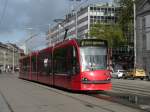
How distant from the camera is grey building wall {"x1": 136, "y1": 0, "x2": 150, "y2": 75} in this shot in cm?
7331

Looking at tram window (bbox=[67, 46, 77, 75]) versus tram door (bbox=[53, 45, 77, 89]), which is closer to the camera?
tram window (bbox=[67, 46, 77, 75])

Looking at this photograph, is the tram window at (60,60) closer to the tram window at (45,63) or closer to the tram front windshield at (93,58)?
the tram window at (45,63)

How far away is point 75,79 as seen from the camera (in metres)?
25.4

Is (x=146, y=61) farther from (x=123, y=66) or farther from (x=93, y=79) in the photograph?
(x=93, y=79)

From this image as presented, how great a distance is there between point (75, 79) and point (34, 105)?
23.2 feet

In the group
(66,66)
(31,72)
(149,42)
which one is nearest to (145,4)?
(149,42)

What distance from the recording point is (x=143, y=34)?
7481 centimetres

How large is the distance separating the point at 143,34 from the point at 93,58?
5085cm

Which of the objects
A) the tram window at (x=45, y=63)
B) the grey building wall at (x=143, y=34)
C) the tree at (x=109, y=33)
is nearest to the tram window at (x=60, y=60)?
the tram window at (x=45, y=63)

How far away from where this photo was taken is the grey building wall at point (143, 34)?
7331 centimetres

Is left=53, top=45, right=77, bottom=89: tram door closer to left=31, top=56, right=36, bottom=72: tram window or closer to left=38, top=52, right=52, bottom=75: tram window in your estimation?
left=38, top=52, right=52, bottom=75: tram window

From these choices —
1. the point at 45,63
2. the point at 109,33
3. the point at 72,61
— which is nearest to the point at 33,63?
the point at 45,63

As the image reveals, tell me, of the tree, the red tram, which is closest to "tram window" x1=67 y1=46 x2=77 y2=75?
the red tram

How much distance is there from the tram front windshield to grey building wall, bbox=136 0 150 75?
156ft
